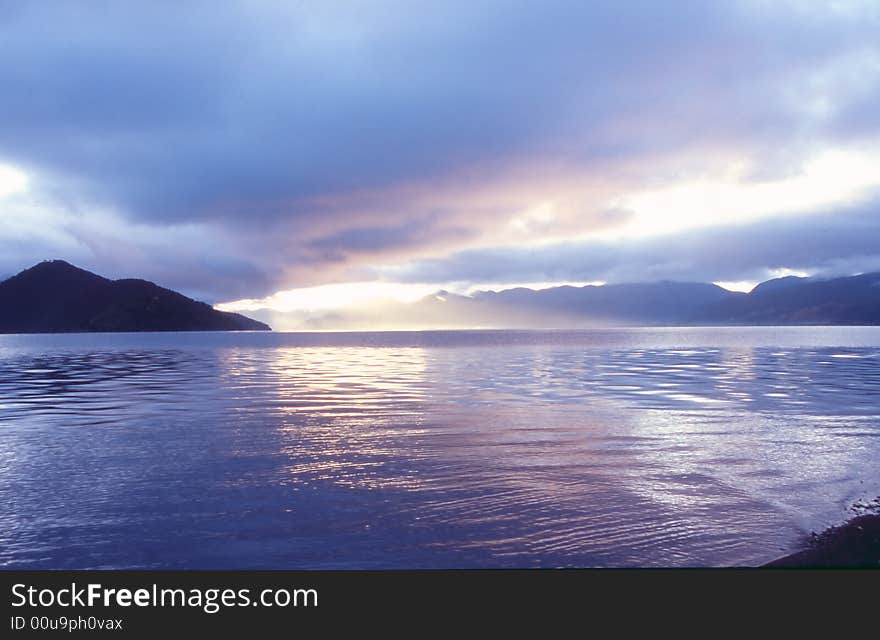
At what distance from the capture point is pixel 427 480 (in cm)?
1692

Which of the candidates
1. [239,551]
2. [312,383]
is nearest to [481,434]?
[239,551]

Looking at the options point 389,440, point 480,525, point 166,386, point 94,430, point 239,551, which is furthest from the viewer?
point 166,386

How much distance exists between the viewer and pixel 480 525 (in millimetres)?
13133

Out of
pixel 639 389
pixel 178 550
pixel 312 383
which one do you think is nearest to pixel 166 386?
pixel 312 383

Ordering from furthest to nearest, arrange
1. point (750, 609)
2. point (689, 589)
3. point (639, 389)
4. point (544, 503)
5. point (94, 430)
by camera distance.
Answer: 1. point (639, 389)
2. point (94, 430)
3. point (544, 503)
4. point (689, 589)
5. point (750, 609)

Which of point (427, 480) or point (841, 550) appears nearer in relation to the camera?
point (841, 550)

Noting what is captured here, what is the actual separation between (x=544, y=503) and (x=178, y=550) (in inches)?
310

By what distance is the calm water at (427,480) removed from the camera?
39.5 feet

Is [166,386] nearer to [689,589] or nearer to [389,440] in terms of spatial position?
[389,440]

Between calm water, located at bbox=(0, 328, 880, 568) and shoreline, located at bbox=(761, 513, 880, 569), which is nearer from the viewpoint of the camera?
shoreline, located at bbox=(761, 513, 880, 569)

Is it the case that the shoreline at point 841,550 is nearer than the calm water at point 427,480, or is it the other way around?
the shoreline at point 841,550

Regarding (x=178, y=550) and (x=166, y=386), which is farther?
(x=166, y=386)

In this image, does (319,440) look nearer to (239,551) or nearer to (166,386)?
(239,551)

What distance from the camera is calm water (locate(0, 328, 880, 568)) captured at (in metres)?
12.0
